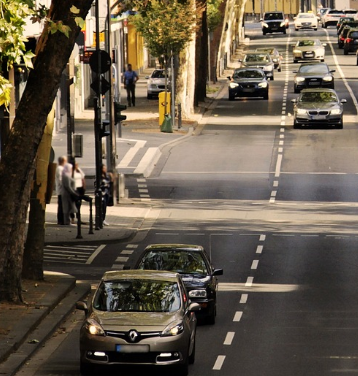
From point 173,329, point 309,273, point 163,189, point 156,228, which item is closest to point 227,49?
point 163,189

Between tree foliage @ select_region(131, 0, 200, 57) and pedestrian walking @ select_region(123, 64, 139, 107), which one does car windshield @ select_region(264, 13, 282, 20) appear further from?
tree foliage @ select_region(131, 0, 200, 57)

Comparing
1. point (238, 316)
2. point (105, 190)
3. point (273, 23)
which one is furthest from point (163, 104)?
point (273, 23)

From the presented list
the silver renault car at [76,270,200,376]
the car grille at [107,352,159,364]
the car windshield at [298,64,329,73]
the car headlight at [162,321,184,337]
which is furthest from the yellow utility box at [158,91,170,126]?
the car grille at [107,352,159,364]

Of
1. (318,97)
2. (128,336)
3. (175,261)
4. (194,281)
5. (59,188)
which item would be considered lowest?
(318,97)

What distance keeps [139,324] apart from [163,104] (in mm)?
39334

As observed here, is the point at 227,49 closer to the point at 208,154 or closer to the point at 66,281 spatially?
→ the point at 208,154

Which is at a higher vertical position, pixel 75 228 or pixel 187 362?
pixel 187 362

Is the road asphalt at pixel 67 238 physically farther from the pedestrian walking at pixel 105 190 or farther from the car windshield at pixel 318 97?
the car windshield at pixel 318 97

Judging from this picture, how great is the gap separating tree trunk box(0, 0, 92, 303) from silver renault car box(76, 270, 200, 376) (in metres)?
3.93

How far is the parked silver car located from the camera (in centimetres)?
5597

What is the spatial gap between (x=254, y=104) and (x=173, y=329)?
51.4 meters

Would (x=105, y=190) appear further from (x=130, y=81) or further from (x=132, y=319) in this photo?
(x=130, y=81)

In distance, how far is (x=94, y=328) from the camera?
17812mm

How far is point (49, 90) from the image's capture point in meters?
22.3
